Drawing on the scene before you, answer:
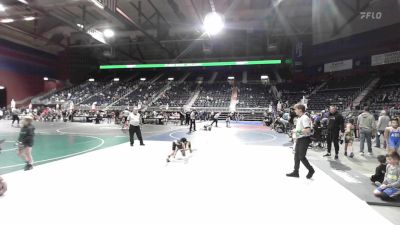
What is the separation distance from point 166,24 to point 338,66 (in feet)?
64.1

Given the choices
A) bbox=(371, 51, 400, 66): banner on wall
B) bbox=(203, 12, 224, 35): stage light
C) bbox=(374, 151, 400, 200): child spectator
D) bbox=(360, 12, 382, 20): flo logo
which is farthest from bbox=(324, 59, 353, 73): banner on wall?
bbox=(374, 151, 400, 200): child spectator

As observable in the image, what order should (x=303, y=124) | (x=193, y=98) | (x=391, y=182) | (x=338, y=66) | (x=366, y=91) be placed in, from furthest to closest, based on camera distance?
(x=193, y=98) < (x=338, y=66) < (x=366, y=91) < (x=303, y=124) < (x=391, y=182)

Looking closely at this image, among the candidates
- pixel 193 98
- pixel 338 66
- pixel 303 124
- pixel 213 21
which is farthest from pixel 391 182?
pixel 193 98

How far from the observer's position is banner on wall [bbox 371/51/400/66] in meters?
22.6

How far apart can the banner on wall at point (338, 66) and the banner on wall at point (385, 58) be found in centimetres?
219

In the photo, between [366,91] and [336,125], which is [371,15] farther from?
[336,125]

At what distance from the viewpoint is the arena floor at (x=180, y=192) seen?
327 cm

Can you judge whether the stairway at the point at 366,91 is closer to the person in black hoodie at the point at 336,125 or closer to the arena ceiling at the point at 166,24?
the arena ceiling at the point at 166,24

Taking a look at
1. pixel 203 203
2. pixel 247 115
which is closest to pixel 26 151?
pixel 203 203

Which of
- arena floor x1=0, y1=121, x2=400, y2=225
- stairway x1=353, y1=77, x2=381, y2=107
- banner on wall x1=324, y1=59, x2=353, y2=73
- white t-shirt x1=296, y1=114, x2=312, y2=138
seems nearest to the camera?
arena floor x1=0, y1=121, x2=400, y2=225

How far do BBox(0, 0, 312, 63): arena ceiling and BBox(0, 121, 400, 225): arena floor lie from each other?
1158 cm

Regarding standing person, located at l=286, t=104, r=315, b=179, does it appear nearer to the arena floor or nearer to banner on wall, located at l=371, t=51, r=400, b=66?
the arena floor

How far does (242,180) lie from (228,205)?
1306 millimetres

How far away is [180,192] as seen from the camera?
4180 millimetres
